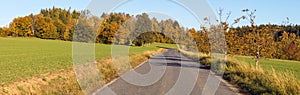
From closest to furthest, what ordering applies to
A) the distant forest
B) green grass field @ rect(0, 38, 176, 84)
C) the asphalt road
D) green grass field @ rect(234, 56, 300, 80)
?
1. the asphalt road
2. green grass field @ rect(0, 38, 176, 84)
3. the distant forest
4. green grass field @ rect(234, 56, 300, 80)

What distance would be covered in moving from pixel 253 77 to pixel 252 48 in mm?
6905

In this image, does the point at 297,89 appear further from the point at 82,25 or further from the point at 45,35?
the point at 45,35

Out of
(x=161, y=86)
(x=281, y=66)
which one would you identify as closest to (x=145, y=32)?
(x=281, y=66)

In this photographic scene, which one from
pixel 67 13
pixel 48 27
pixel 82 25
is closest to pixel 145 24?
pixel 82 25

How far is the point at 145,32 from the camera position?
55156 millimetres

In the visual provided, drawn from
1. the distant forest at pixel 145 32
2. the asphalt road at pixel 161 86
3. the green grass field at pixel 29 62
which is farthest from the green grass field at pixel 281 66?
the green grass field at pixel 29 62

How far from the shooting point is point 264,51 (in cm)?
2138

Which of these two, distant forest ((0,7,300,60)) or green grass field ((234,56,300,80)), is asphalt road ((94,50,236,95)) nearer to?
distant forest ((0,7,300,60))

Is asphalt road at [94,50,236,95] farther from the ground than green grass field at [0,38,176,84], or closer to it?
farther from the ground

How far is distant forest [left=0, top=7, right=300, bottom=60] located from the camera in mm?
21875

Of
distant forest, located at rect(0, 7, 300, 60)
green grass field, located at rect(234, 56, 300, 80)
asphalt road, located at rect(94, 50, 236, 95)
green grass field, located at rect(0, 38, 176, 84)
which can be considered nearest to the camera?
asphalt road, located at rect(94, 50, 236, 95)

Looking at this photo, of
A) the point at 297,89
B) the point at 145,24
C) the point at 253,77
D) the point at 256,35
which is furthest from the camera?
the point at 145,24

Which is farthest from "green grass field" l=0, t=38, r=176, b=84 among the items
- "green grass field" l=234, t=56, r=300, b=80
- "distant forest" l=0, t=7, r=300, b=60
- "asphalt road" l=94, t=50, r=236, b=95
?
"green grass field" l=234, t=56, r=300, b=80

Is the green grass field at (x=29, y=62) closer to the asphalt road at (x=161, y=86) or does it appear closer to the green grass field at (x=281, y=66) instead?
the asphalt road at (x=161, y=86)
